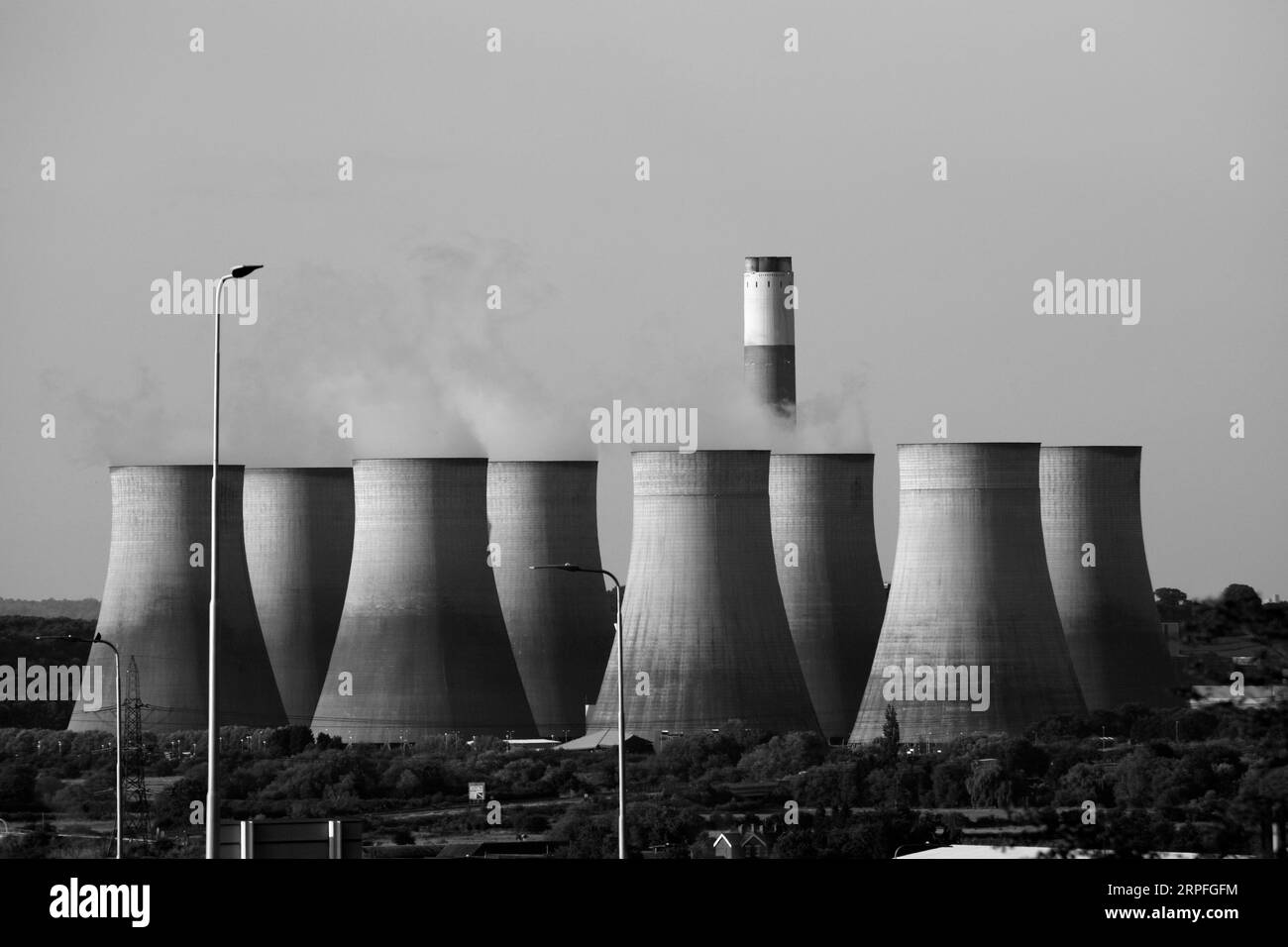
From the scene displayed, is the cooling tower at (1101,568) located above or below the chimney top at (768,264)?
below

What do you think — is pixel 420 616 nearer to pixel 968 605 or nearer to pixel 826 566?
pixel 826 566

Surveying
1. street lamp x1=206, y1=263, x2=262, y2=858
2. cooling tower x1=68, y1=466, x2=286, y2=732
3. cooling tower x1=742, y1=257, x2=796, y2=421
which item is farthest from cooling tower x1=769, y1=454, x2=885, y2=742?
street lamp x1=206, y1=263, x2=262, y2=858

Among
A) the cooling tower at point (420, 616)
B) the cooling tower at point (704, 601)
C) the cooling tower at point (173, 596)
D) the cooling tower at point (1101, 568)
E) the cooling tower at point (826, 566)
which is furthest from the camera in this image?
the cooling tower at point (826, 566)

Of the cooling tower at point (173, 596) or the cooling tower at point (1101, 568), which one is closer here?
the cooling tower at point (173, 596)

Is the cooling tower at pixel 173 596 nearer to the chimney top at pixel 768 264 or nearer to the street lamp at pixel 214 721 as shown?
the chimney top at pixel 768 264

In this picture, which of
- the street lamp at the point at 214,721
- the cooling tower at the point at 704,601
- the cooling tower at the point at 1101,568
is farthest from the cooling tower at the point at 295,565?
the street lamp at the point at 214,721

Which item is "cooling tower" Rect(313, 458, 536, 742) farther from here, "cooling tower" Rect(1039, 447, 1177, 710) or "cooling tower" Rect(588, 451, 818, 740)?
"cooling tower" Rect(1039, 447, 1177, 710)

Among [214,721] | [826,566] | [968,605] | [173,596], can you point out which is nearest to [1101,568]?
[826,566]
